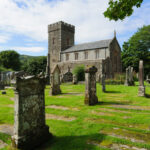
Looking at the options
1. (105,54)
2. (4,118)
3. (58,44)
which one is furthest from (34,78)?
(58,44)

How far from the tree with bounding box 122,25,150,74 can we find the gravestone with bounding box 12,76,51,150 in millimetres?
35988

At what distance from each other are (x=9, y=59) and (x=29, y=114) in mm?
61271

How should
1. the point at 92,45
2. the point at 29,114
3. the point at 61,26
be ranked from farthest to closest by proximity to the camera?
the point at 61,26
the point at 92,45
the point at 29,114

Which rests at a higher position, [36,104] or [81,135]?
[36,104]

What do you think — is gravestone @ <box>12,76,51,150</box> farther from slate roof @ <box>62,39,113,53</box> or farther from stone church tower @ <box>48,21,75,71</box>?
stone church tower @ <box>48,21,75,71</box>

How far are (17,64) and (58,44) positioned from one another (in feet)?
94.0

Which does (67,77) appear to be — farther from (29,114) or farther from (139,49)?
(29,114)

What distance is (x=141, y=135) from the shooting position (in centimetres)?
362

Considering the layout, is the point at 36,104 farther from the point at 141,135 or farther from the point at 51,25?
the point at 51,25

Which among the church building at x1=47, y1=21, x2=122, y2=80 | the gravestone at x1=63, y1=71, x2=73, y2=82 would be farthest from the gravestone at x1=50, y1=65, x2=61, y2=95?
the church building at x1=47, y1=21, x2=122, y2=80

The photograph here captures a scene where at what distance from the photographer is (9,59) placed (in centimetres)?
5803

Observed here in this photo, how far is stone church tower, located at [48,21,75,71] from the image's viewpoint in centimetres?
4011

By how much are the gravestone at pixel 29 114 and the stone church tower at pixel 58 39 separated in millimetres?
36749

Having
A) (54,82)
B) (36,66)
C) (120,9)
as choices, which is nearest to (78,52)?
(36,66)
